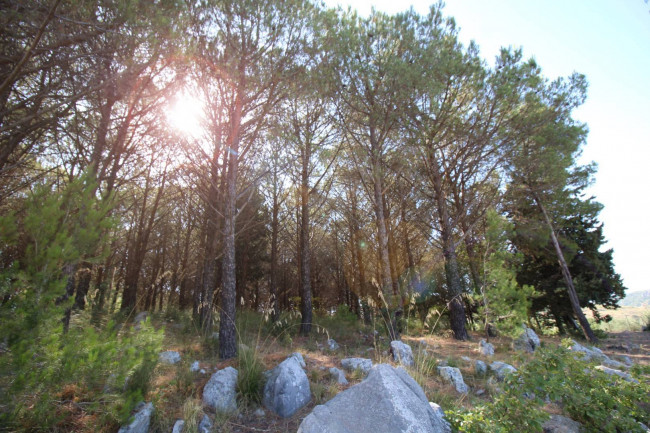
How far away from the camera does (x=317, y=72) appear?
7309 mm

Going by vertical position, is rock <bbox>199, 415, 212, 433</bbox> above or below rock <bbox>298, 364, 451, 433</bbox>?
below

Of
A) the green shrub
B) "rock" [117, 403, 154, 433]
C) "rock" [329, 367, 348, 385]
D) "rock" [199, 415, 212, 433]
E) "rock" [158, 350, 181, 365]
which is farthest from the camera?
"rock" [158, 350, 181, 365]

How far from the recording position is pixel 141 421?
2.78m

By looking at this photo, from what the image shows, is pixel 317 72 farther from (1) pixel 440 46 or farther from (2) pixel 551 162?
(2) pixel 551 162

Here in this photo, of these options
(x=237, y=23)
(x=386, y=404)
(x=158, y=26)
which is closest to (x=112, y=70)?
(x=158, y=26)

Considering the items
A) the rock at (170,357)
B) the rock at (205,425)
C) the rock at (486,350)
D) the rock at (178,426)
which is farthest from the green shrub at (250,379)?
the rock at (486,350)

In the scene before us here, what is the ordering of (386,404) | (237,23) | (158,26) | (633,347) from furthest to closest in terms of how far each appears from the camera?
1. (633,347)
2. (237,23)
3. (158,26)
4. (386,404)

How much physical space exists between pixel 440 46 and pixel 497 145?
3.56 meters

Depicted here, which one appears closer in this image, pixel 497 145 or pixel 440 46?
pixel 440 46

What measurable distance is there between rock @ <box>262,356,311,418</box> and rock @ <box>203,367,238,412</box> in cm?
42

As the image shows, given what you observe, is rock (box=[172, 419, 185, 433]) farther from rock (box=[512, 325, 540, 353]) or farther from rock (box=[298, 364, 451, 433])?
rock (box=[512, 325, 540, 353])

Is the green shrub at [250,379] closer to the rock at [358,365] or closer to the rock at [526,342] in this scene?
the rock at [358,365]

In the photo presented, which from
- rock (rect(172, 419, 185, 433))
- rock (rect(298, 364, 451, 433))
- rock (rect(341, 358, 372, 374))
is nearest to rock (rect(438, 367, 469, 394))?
rock (rect(341, 358, 372, 374))

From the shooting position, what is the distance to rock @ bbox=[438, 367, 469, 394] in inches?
166
